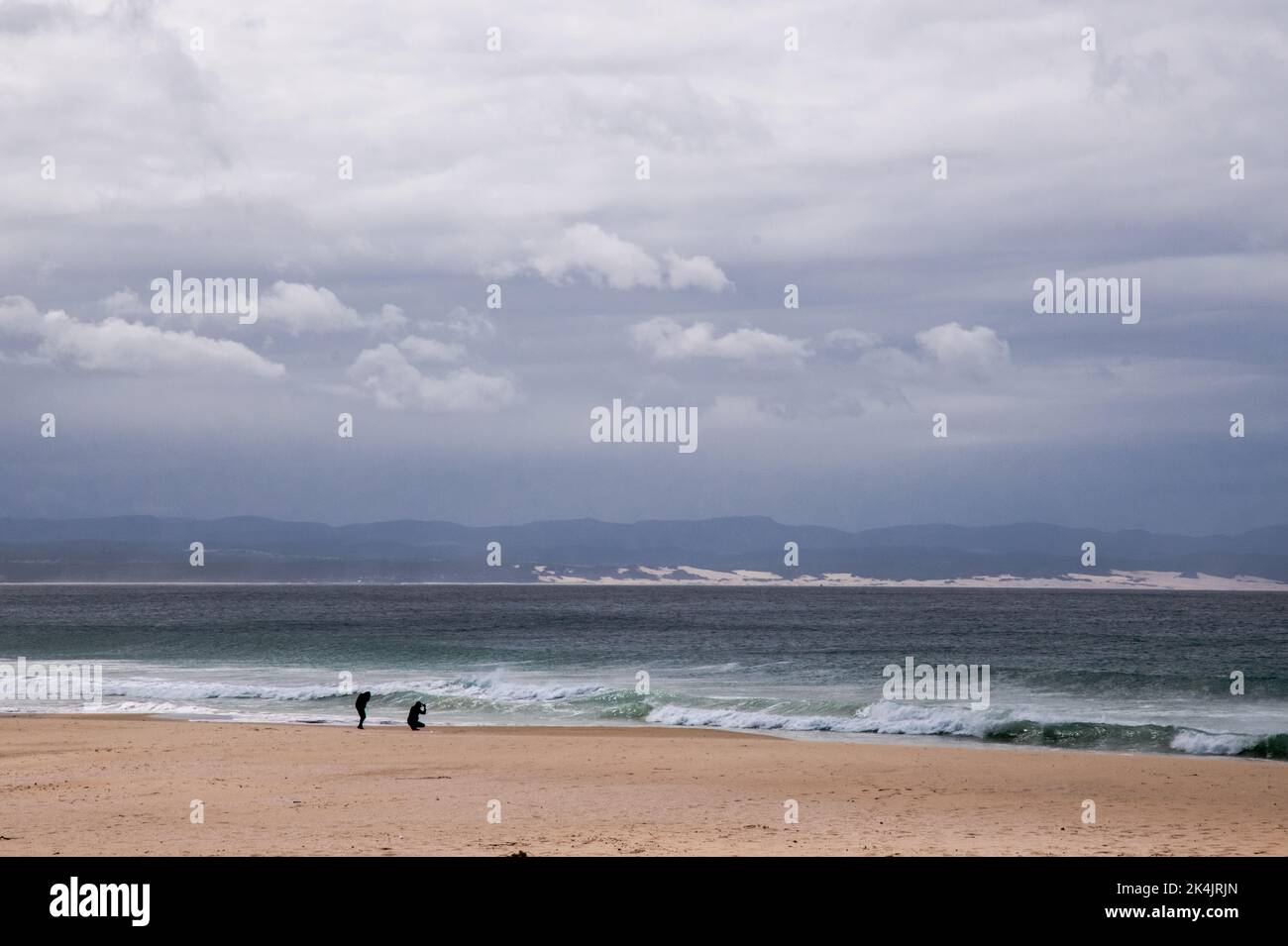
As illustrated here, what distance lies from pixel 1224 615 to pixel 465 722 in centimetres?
8116

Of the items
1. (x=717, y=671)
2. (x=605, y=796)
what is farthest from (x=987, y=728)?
(x=717, y=671)

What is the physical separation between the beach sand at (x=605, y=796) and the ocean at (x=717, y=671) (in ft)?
15.5

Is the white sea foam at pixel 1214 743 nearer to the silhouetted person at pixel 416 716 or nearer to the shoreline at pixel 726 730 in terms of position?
the shoreline at pixel 726 730

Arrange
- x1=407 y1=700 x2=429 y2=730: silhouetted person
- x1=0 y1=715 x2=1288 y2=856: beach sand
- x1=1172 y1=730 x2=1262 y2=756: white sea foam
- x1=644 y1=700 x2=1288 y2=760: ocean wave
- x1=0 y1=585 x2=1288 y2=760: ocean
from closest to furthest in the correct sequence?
x1=0 y1=715 x2=1288 y2=856: beach sand < x1=1172 y1=730 x2=1262 y2=756: white sea foam < x1=644 y1=700 x2=1288 y2=760: ocean wave < x1=407 y1=700 x2=429 y2=730: silhouetted person < x1=0 y1=585 x2=1288 y2=760: ocean

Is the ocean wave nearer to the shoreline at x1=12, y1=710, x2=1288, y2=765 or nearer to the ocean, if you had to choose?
the ocean

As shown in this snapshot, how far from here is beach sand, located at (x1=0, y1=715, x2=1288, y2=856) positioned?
13844 millimetres

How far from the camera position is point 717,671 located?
4597 cm

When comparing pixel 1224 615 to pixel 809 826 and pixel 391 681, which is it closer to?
pixel 391 681

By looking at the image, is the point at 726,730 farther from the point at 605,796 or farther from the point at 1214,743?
the point at 605,796

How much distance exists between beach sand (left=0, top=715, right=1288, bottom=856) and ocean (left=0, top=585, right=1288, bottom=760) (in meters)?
4.72

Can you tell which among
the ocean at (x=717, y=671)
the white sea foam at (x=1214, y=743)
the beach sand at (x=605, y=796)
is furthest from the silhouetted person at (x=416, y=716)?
the white sea foam at (x=1214, y=743)

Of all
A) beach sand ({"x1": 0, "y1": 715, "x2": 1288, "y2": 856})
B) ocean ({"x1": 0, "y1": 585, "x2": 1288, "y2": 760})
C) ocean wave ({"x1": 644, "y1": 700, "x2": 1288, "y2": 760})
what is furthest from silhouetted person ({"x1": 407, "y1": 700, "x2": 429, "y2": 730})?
ocean wave ({"x1": 644, "y1": 700, "x2": 1288, "y2": 760})

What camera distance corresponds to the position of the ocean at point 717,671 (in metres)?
30.2

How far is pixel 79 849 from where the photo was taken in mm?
13273
